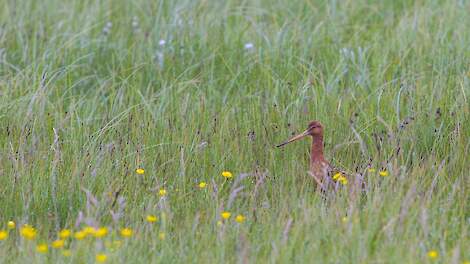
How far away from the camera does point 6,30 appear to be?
727 centimetres

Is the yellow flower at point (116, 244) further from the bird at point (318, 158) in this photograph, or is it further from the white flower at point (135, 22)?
the white flower at point (135, 22)

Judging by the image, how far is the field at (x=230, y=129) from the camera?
4.34 m

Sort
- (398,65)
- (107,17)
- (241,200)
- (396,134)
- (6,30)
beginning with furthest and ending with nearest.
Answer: (107,17) < (6,30) < (398,65) < (396,134) < (241,200)

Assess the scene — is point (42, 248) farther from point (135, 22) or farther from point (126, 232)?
point (135, 22)

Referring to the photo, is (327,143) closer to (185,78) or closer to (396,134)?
(396,134)

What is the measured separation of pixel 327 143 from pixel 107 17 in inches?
99.2

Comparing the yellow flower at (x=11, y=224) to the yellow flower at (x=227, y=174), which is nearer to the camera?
the yellow flower at (x=11, y=224)

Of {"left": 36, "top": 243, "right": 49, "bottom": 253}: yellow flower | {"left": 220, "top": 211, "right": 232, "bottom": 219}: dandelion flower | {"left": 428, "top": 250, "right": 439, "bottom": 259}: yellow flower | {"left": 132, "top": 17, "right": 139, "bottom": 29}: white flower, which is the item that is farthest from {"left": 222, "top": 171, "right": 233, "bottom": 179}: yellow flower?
{"left": 132, "top": 17, "right": 139, "bottom": 29}: white flower

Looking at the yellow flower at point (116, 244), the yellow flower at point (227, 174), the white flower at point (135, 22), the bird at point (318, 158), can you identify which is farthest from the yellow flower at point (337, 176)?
the white flower at point (135, 22)

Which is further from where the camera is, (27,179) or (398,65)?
(398,65)

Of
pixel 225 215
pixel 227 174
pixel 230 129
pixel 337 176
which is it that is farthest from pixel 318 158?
pixel 225 215

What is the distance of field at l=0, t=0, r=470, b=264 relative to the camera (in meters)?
4.34

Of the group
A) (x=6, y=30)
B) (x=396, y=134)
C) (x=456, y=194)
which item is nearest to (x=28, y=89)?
(x=6, y=30)

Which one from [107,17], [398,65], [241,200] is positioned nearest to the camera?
[241,200]
